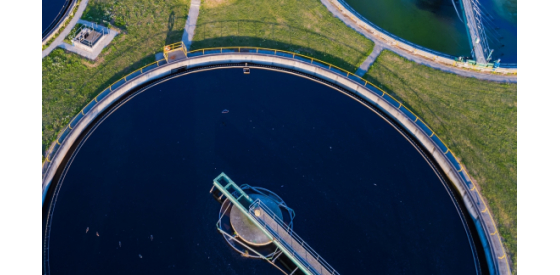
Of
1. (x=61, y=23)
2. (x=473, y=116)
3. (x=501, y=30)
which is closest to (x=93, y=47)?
(x=61, y=23)

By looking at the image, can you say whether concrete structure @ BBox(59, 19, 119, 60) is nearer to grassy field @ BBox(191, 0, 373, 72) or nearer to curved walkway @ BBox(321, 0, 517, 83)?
grassy field @ BBox(191, 0, 373, 72)

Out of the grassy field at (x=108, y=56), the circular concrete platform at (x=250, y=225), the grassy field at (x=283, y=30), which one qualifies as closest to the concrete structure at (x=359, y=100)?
the grassy field at (x=108, y=56)

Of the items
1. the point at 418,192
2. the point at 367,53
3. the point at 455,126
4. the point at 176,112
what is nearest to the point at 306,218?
the point at 418,192

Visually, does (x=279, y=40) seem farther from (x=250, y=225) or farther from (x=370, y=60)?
(x=250, y=225)

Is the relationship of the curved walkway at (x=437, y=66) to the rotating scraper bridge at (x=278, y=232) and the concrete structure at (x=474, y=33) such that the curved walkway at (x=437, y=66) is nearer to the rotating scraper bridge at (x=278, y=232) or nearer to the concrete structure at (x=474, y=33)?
the concrete structure at (x=474, y=33)

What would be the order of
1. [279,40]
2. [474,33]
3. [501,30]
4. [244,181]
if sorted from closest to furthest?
[244,181], [279,40], [474,33], [501,30]
